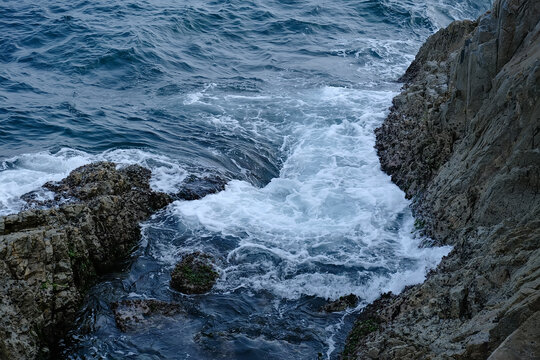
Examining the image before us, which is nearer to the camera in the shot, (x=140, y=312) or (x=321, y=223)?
(x=140, y=312)

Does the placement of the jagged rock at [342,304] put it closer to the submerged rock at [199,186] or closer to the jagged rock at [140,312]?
the jagged rock at [140,312]

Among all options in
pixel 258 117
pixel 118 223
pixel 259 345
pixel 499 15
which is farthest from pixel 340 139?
pixel 259 345

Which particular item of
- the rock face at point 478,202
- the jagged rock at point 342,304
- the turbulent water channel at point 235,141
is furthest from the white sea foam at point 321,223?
the rock face at point 478,202

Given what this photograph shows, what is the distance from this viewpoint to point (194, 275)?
469 inches

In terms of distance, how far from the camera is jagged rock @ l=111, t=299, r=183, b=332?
34.8 ft

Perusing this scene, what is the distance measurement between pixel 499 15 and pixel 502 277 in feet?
23.8

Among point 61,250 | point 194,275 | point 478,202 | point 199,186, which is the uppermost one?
point 478,202

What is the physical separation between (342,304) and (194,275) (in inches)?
132

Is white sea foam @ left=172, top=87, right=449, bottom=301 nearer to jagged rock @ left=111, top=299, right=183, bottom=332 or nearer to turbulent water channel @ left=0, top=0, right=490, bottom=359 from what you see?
turbulent water channel @ left=0, top=0, right=490, bottom=359

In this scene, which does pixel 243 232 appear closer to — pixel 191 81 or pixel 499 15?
pixel 499 15

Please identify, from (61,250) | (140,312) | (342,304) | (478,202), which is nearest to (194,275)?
(140,312)

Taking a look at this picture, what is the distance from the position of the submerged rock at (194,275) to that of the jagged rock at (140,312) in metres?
0.58

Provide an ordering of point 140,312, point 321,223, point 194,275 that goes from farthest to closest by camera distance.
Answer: point 321,223 → point 194,275 → point 140,312

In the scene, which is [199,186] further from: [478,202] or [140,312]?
[478,202]
